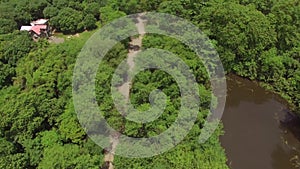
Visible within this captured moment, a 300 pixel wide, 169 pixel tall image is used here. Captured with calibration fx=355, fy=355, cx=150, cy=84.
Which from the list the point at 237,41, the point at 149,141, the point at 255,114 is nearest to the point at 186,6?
the point at 237,41

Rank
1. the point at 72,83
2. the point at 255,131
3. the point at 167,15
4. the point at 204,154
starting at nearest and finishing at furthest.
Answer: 1. the point at 204,154
2. the point at 72,83
3. the point at 255,131
4. the point at 167,15

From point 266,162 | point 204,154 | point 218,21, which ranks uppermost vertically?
point 218,21

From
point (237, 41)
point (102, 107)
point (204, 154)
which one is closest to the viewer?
point (204, 154)

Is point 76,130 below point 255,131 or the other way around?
the other way around

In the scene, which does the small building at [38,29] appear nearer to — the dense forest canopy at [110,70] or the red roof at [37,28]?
the red roof at [37,28]

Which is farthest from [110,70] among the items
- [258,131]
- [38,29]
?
[38,29]

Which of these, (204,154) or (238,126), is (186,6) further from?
(204,154)

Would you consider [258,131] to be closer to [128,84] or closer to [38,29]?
[128,84]
